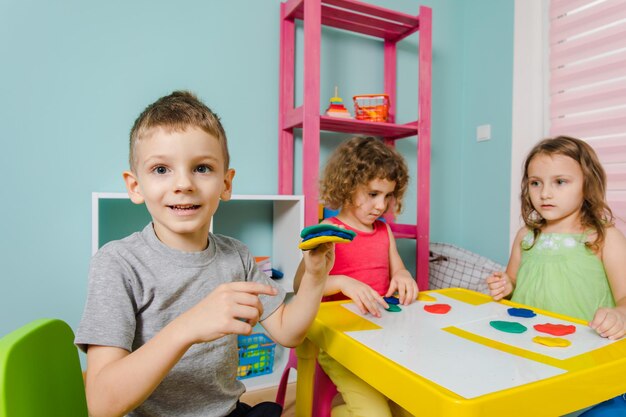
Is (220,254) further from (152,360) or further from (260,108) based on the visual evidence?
(260,108)

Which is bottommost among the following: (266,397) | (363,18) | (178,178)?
(266,397)

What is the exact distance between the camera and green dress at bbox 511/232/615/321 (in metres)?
1.09

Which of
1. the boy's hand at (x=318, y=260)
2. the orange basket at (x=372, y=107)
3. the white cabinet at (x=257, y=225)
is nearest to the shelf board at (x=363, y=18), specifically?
the orange basket at (x=372, y=107)

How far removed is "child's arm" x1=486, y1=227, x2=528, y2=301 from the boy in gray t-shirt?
0.56 m

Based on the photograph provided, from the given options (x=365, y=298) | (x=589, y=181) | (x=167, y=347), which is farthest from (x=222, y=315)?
(x=589, y=181)

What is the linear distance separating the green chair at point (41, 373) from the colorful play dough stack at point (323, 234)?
1.15 feet

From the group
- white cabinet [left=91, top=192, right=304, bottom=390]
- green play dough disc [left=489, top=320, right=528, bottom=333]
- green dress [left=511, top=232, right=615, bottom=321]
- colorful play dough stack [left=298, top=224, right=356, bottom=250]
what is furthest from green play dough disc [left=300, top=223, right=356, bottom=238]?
white cabinet [left=91, top=192, right=304, bottom=390]

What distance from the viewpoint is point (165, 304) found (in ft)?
2.28

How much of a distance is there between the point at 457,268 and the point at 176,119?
163 centimetres

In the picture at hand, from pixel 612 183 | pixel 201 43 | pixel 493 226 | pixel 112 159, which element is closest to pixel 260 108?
pixel 201 43

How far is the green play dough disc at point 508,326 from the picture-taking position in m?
0.78

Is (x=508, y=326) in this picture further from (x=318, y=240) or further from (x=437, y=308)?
(x=318, y=240)

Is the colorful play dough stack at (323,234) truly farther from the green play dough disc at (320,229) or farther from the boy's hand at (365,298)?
the boy's hand at (365,298)

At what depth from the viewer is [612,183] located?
67.2 inches
